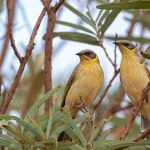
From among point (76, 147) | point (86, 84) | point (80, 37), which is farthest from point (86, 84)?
point (76, 147)

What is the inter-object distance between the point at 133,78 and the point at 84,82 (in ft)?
1.25

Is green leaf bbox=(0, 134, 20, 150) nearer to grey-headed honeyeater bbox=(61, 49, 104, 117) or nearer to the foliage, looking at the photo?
the foliage

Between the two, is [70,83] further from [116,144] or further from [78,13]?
[116,144]

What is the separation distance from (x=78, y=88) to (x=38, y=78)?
404 millimetres

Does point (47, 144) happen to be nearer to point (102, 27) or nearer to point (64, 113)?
point (64, 113)

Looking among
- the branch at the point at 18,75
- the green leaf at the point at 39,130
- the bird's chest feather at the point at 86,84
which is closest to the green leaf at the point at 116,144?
the green leaf at the point at 39,130

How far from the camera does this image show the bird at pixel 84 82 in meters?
2.69

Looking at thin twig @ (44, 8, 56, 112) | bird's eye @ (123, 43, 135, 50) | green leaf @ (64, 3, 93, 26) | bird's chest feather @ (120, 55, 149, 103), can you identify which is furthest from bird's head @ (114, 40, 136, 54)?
thin twig @ (44, 8, 56, 112)

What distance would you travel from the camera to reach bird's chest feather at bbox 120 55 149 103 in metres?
2.62

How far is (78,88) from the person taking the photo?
289 centimetres

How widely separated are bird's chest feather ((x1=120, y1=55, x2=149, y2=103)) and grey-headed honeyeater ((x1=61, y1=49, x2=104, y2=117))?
17 centimetres


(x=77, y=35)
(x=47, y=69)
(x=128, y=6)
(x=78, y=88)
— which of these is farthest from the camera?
(x=78, y=88)

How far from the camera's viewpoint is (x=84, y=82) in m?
2.96

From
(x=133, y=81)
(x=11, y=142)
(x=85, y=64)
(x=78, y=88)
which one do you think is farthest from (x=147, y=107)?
(x=11, y=142)
